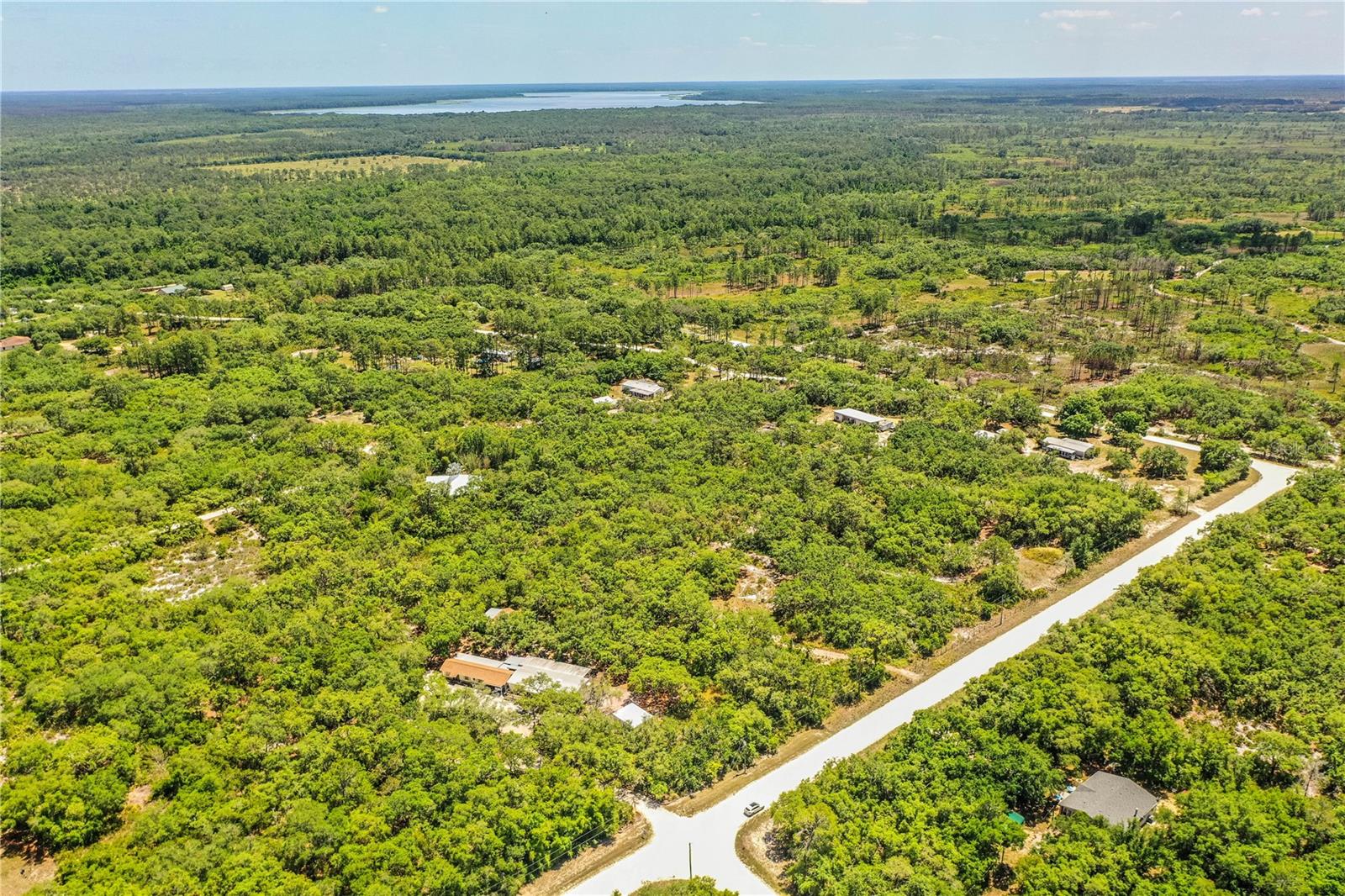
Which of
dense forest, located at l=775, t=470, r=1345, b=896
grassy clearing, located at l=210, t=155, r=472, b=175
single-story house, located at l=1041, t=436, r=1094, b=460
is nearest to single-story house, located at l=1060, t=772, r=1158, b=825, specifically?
dense forest, located at l=775, t=470, r=1345, b=896

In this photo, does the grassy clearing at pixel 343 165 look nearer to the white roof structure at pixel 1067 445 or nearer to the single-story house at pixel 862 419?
the single-story house at pixel 862 419

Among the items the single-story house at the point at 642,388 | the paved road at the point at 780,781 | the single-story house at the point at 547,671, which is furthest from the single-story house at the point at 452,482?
the paved road at the point at 780,781

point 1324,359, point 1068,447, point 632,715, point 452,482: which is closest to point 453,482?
point 452,482

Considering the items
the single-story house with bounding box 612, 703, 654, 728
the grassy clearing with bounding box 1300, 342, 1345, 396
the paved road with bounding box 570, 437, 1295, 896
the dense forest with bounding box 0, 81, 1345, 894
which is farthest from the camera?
the grassy clearing with bounding box 1300, 342, 1345, 396

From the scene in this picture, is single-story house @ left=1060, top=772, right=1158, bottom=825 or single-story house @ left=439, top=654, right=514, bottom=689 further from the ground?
single-story house @ left=439, top=654, right=514, bottom=689

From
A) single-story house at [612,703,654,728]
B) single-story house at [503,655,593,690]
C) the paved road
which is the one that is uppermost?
single-story house at [503,655,593,690]

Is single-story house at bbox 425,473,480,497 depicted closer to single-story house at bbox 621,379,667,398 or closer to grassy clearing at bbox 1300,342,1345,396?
single-story house at bbox 621,379,667,398
